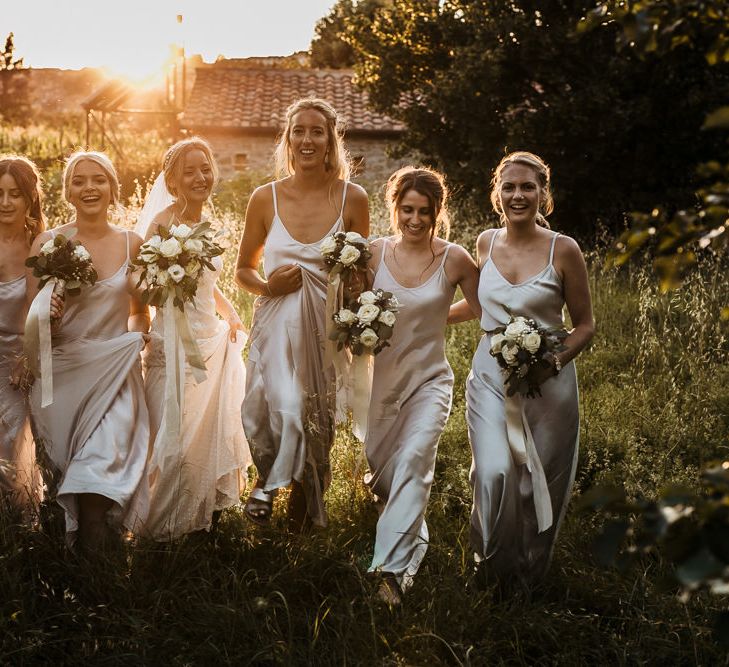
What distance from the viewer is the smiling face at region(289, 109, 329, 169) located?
5.28 m

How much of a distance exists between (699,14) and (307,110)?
138 inches

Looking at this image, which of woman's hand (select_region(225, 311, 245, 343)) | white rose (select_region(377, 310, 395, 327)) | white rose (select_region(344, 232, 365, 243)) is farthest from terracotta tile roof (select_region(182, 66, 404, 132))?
white rose (select_region(377, 310, 395, 327))

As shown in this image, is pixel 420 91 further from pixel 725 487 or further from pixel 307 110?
pixel 725 487

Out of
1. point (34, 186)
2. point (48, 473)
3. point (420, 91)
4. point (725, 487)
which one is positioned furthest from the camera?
point (420, 91)

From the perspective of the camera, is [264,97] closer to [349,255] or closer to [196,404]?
[196,404]

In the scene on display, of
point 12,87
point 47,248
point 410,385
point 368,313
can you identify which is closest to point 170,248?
point 47,248

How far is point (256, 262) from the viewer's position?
5.63m

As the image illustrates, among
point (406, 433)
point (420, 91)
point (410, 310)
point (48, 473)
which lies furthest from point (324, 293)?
point (420, 91)

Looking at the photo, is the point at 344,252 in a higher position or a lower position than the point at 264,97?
lower

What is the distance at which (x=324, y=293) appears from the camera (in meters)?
5.39

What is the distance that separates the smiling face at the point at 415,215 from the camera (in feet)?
17.0

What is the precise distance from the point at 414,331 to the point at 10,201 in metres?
2.56

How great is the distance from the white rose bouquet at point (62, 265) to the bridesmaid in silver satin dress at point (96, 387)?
21 centimetres

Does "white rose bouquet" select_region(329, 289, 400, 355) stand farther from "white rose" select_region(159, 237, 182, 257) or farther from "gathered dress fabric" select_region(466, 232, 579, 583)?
"white rose" select_region(159, 237, 182, 257)
